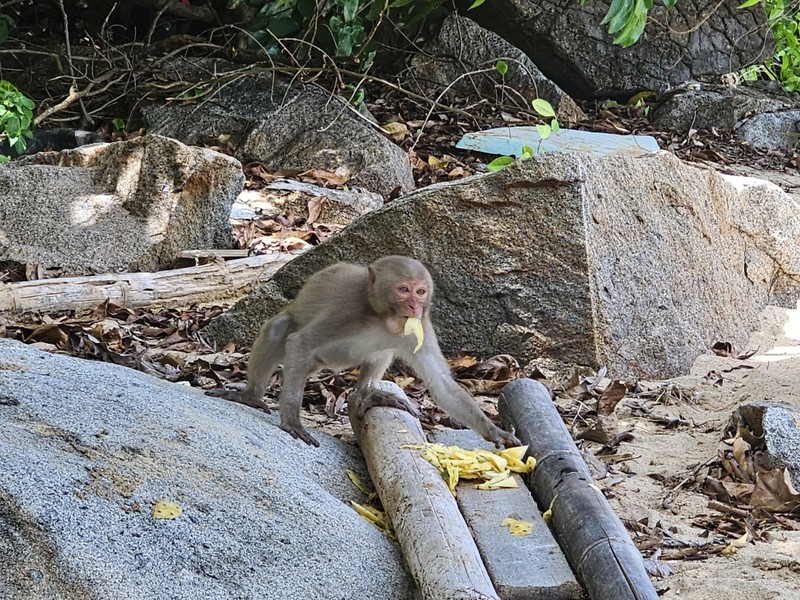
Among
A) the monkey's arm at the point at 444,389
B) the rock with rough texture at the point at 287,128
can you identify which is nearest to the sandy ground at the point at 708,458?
the monkey's arm at the point at 444,389

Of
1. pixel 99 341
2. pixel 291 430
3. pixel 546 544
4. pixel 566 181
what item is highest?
pixel 566 181

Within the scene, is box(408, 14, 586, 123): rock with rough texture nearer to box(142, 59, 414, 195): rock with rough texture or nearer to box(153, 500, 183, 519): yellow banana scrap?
box(142, 59, 414, 195): rock with rough texture

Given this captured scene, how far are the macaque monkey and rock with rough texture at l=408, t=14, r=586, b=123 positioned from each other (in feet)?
24.0

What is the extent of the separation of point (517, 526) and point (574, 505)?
227mm

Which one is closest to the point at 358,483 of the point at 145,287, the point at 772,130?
the point at 145,287

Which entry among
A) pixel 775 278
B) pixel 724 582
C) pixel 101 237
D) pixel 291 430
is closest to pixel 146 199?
pixel 101 237

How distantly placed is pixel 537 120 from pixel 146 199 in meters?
5.01

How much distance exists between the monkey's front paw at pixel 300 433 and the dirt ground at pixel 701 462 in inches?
19.5

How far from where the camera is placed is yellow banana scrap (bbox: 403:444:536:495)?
4402 mm

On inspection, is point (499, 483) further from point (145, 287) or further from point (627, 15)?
point (145, 287)

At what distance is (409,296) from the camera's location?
16.3ft

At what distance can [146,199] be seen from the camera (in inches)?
324

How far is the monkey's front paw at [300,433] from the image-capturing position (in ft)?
15.9

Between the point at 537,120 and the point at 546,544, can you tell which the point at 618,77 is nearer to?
the point at 537,120
